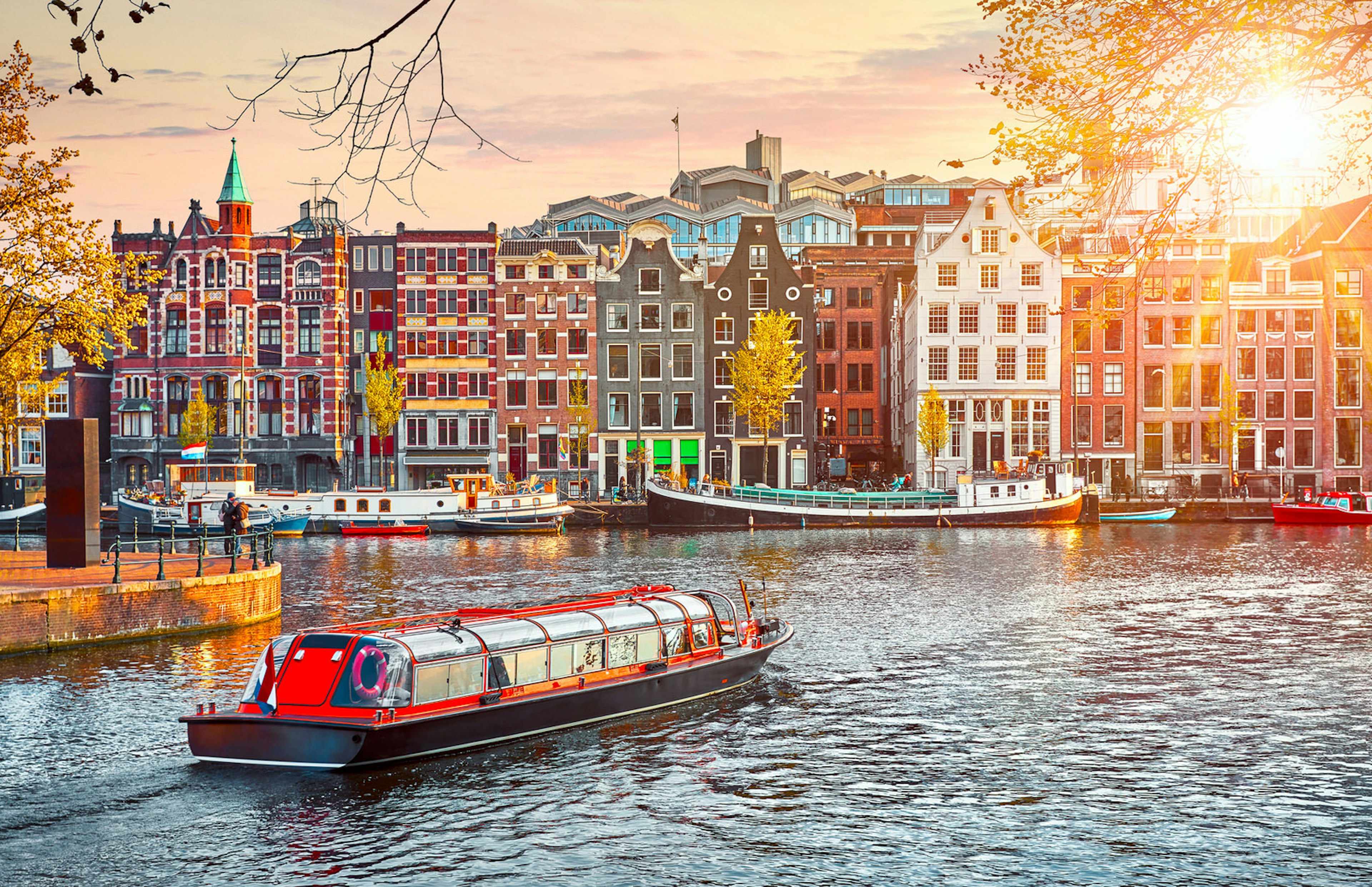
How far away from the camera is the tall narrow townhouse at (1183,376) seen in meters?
93.6

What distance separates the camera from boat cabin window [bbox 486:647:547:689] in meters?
23.7

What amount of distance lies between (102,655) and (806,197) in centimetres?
12549

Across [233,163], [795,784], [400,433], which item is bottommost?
[795,784]

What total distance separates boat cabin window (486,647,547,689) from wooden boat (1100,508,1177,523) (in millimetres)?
66273

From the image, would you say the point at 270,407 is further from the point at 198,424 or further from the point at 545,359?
the point at 545,359

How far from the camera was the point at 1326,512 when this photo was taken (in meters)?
81.8

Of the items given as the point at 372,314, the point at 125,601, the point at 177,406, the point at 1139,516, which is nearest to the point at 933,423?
the point at 1139,516

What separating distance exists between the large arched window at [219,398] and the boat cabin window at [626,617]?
80567 mm

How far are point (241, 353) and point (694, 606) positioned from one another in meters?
80.5

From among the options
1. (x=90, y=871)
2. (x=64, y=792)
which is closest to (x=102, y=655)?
(x=64, y=792)

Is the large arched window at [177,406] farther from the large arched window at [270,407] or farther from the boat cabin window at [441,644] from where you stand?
the boat cabin window at [441,644]

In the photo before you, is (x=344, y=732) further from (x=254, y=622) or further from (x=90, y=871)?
(x=254, y=622)

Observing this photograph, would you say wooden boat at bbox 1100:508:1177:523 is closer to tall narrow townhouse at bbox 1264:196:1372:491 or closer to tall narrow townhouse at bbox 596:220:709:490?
tall narrow townhouse at bbox 1264:196:1372:491

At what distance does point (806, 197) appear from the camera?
149125 millimetres
